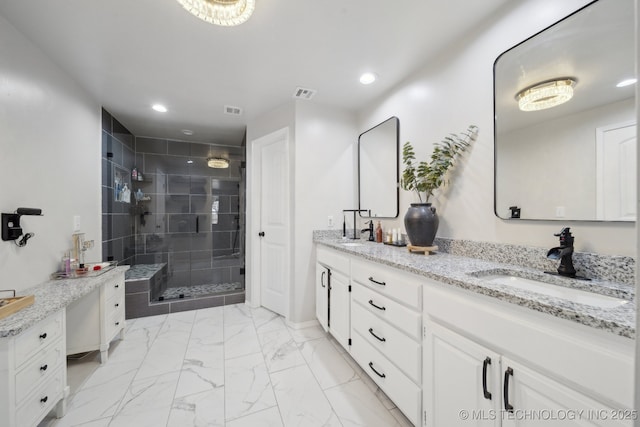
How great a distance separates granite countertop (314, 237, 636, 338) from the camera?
651mm

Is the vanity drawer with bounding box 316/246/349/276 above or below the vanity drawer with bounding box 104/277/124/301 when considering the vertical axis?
above

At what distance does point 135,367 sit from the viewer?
72.2 inches

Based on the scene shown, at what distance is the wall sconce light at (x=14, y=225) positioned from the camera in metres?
1.39

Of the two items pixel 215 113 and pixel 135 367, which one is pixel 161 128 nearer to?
pixel 215 113

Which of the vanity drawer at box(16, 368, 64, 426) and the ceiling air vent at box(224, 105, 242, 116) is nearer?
the vanity drawer at box(16, 368, 64, 426)

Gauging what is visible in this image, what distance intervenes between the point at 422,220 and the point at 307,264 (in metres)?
1.33

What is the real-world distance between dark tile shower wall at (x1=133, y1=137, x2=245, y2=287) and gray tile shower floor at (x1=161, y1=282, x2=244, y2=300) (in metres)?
0.12

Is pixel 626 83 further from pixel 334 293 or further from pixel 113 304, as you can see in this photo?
pixel 113 304

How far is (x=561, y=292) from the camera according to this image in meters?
1.05

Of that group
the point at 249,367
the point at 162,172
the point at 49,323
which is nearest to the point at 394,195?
the point at 249,367

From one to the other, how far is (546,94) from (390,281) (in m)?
1.28

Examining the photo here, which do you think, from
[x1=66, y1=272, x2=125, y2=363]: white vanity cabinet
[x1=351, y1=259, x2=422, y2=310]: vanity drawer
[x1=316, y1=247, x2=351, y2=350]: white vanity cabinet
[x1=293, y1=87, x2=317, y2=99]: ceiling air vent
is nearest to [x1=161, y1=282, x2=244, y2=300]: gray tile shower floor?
[x1=66, y1=272, x2=125, y2=363]: white vanity cabinet

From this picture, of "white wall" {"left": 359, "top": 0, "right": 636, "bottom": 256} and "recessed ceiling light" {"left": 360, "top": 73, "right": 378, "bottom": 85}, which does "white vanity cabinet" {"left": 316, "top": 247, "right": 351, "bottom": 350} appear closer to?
"white wall" {"left": 359, "top": 0, "right": 636, "bottom": 256}

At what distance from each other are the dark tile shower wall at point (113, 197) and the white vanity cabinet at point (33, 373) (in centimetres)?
161
